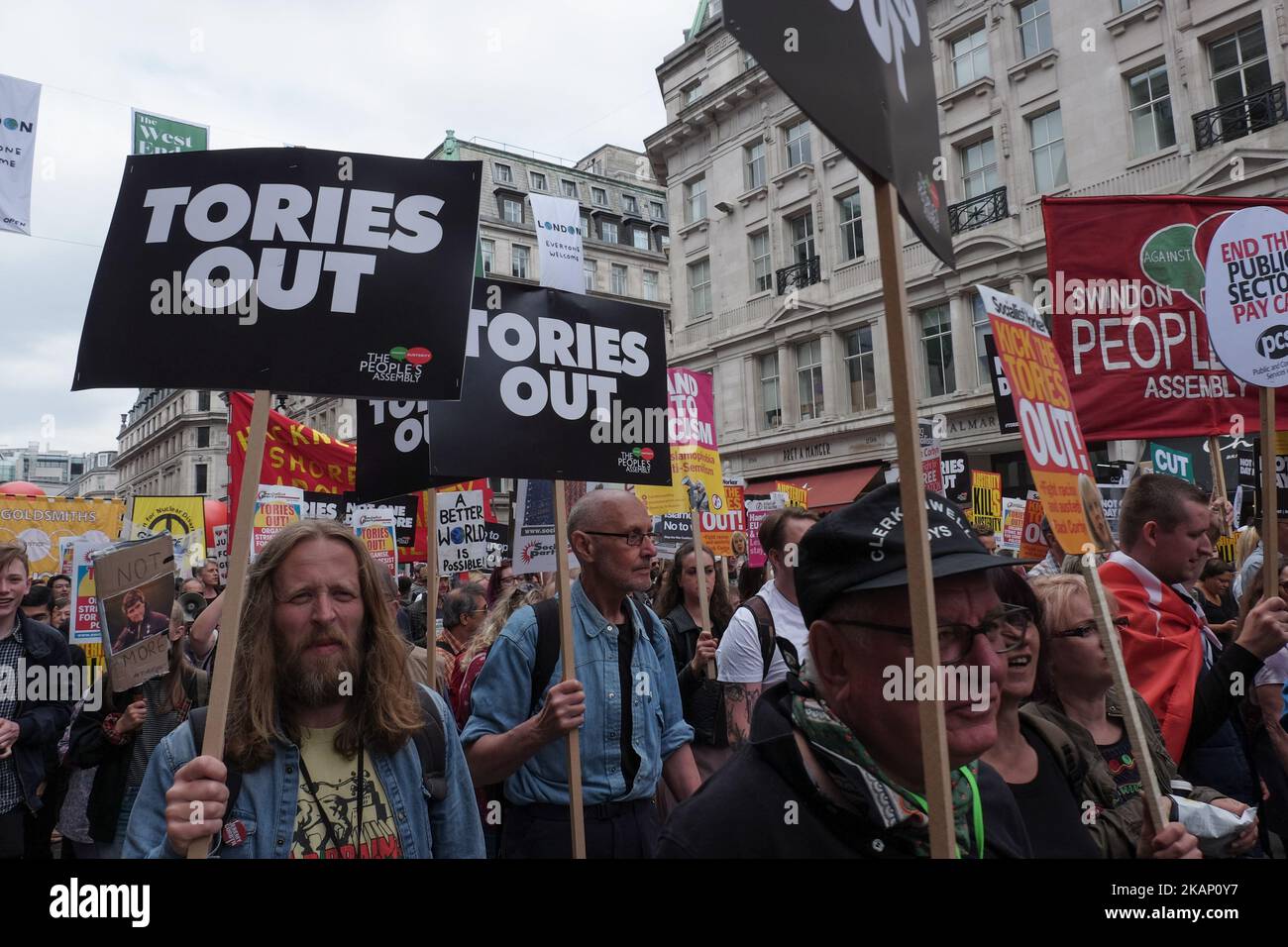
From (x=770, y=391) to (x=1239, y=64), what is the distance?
595 inches

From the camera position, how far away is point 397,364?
2748mm

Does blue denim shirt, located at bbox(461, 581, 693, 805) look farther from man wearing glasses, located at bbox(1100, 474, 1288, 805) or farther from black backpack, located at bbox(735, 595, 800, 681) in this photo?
man wearing glasses, located at bbox(1100, 474, 1288, 805)

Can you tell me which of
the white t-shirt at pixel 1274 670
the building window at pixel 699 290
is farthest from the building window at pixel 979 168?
the white t-shirt at pixel 1274 670

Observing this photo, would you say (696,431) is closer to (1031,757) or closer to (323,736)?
(1031,757)

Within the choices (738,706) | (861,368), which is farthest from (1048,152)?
(738,706)

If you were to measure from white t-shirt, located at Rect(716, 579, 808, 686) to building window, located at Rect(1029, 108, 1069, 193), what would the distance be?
2095cm

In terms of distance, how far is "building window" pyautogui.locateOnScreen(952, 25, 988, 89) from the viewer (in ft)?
78.1

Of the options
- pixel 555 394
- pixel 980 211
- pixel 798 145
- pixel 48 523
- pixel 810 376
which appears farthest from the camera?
pixel 798 145

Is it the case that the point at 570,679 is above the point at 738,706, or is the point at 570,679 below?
above

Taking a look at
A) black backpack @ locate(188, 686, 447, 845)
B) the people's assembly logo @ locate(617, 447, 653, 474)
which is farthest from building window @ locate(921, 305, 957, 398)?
black backpack @ locate(188, 686, 447, 845)
